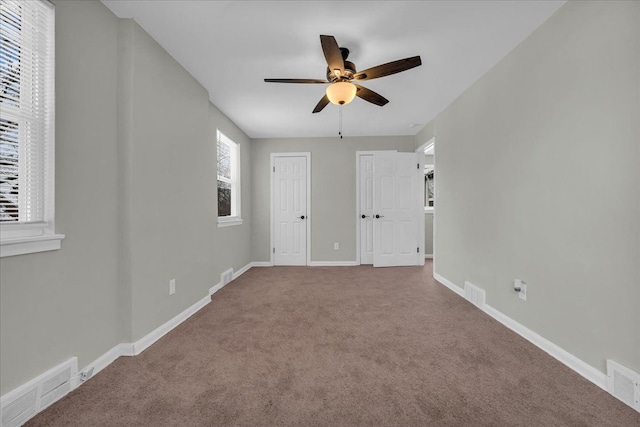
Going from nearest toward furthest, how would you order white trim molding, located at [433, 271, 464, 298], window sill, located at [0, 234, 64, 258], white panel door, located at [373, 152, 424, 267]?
1. window sill, located at [0, 234, 64, 258]
2. white trim molding, located at [433, 271, 464, 298]
3. white panel door, located at [373, 152, 424, 267]

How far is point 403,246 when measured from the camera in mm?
4852

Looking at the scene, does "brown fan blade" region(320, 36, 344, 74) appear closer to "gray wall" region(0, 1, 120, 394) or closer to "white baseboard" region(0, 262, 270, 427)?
"gray wall" region(0, 1, 120, 394)

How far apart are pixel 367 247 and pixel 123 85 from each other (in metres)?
4.10

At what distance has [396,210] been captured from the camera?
4852mm

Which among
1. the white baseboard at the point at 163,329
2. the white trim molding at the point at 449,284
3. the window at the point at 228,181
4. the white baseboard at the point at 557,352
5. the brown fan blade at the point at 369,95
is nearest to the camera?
the white baseboard at the point at 557,352

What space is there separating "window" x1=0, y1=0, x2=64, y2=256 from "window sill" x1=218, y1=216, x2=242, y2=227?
2.22 metres

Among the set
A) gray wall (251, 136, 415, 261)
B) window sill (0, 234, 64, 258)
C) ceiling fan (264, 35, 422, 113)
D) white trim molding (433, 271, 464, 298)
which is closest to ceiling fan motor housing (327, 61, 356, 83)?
ceiling fan (264, 35, 422, 113)

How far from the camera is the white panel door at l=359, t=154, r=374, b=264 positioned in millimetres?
4957

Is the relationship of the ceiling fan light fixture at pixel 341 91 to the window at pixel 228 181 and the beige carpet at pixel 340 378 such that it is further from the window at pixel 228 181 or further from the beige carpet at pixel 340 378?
the window at pixel 228 181

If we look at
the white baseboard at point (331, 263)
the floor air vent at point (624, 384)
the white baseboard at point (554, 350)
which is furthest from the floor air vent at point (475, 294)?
the white baseboard at point (331, 263)

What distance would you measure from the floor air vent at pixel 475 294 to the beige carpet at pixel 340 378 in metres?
0.12

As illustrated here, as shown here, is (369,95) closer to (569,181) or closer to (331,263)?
(569,181)

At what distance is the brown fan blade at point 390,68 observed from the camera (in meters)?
1.96

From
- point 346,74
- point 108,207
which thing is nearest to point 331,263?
point 346,74
